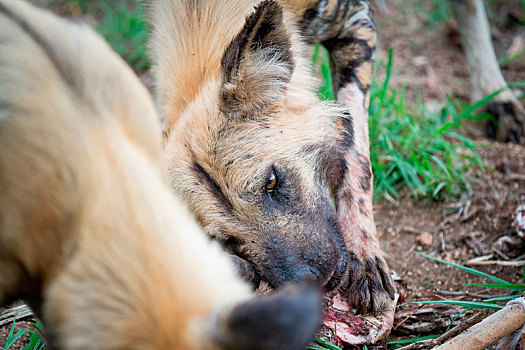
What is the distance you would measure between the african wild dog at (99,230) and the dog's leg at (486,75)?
3439 millimetres

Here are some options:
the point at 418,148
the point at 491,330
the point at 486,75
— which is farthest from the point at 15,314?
the point at 486,75

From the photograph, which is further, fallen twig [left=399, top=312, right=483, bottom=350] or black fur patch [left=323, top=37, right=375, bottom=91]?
black fur patch [left=323, top=37, right=375, bottom=91]

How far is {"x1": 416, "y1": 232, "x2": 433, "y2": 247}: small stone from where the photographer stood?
3.38 m

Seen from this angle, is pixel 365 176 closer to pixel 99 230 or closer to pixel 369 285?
pixel 369 285

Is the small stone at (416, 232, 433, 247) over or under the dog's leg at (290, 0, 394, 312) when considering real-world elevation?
under

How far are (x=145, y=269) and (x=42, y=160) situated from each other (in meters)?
0.48

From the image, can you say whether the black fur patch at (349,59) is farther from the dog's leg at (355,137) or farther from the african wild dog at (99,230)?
the african wild dog at (99,230)

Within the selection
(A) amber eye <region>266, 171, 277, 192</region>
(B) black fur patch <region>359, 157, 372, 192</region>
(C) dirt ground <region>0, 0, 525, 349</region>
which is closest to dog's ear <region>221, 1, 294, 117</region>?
(A) amber eye <region>266, 171, 277, 192</region>

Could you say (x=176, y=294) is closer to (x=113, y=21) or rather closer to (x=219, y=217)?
(x=219, y=217)

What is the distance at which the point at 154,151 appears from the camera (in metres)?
1.81

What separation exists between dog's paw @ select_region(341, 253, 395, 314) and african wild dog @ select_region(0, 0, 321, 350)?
49.1 inches

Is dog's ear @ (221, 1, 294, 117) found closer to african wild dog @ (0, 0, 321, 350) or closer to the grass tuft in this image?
the grass tuft

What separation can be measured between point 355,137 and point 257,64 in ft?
2.88

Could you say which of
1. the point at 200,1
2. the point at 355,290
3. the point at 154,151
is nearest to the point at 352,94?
the point at 200,1
